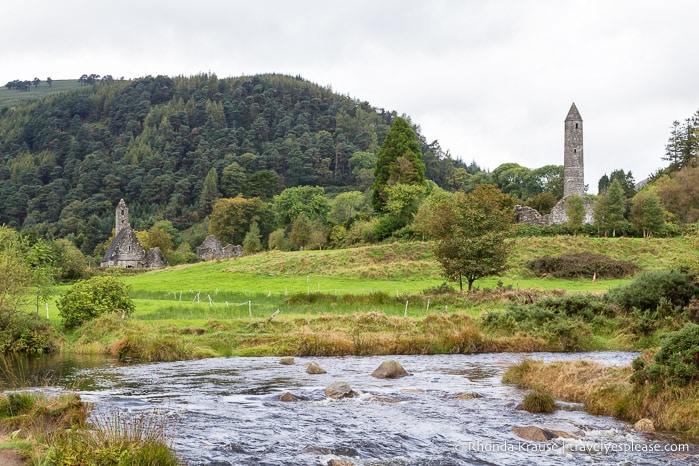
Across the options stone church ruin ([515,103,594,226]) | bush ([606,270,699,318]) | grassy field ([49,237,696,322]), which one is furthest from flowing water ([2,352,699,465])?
stone church ruin ([515,103,594,226])

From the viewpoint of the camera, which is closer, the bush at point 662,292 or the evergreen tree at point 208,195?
the bush at point 662,292

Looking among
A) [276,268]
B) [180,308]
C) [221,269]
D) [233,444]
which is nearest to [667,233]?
[276,268]

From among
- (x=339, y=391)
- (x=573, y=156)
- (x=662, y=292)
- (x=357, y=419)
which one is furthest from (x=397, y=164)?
(x=357, y=419)

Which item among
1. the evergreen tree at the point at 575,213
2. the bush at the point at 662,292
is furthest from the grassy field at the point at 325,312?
the evergreen tree at the point at 575,213

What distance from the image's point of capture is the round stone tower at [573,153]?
383 ft

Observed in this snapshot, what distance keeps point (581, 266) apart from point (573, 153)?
57451 mm

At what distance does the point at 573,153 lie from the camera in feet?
388

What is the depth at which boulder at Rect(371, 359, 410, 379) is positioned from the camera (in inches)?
993

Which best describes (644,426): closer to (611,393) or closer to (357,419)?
(611,393)

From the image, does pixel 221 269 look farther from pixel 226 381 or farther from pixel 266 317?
pixel 226 381

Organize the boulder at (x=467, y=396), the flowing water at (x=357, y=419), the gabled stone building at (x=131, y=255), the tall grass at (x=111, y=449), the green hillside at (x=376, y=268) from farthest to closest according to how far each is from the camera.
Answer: the gabled stone building at (x=131, y=255) → the green hillside at (x=376, y=268) → the boulder at (x=467, y=396) → the flowing water at (x=357, y=419) → the tall grass at (x=111, y=449)

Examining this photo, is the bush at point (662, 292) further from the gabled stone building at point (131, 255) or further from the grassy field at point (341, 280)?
the gabled stone building at point (131, 255)

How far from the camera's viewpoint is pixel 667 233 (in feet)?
274

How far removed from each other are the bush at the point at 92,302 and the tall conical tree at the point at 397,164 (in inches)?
2448
